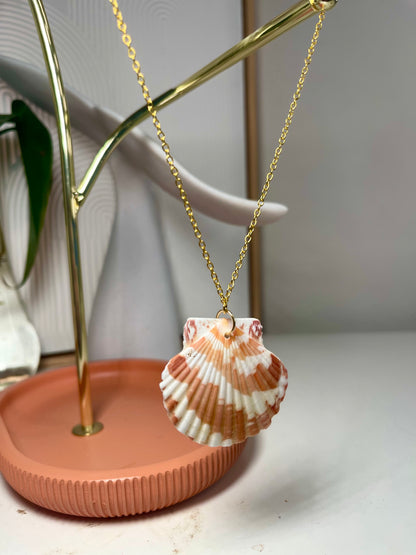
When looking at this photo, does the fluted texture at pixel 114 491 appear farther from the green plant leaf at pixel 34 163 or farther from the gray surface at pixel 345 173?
the gray surface at pixel 345 173

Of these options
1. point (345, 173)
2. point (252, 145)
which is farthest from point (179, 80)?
point (345, 173)

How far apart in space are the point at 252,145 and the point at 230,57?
0.38 m

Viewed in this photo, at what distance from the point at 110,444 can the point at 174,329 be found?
0.81 feet

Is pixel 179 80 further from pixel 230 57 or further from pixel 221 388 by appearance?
pixel 221 388

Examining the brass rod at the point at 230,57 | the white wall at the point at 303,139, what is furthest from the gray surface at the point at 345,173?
the brass rod at the point at 230,57

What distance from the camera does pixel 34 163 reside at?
648 mm

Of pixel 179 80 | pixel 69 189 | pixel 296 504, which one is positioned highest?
pixel 179 80

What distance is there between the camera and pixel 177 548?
0.36m

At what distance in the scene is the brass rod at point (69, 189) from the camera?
44 centimetres

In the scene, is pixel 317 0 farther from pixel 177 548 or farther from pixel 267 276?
pixel 267 276

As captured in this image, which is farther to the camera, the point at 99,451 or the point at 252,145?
the point at 252,145

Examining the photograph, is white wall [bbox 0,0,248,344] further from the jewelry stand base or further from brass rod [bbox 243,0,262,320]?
the jewelry stand base

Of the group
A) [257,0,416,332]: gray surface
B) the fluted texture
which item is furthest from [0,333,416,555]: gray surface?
[257,0,416,332]: gray surface

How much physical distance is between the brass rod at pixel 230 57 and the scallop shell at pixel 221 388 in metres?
0.18
